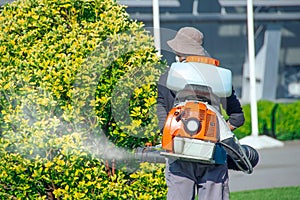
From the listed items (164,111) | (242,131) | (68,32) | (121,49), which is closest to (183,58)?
(164,111)

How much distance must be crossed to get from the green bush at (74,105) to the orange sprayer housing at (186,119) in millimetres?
1134

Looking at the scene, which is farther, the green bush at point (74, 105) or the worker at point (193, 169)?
the green bush at point (74, 105)

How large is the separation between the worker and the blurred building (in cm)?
1072

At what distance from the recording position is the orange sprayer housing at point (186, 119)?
465 cm

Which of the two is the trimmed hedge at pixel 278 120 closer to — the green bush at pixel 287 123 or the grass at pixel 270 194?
the green bush at pixel 287 123

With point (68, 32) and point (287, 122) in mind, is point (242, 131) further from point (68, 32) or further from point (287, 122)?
point (68, 32)

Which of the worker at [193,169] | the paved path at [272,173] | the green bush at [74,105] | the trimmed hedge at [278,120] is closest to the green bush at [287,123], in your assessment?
the trimmed hedge at [278,120]

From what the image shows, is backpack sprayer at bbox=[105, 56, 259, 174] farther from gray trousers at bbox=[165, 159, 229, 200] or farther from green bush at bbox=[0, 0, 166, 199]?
green bush at bbox=[0, 0, 166, 199]

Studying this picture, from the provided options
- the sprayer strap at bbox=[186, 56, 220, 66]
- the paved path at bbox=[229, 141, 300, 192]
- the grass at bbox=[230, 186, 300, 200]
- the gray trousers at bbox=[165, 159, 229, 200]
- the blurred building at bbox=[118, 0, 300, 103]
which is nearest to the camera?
the sprayer strap at bbox=[186, 56, 220, 66]

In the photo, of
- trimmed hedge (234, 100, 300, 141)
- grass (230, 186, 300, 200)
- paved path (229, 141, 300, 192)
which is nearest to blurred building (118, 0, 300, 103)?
trimmed hedge (234, 100, 300, 141)

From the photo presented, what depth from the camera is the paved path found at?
33.2 ft

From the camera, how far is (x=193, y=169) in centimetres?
501

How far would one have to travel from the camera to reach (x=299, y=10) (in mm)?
18531

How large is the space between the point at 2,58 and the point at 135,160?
142 cm
